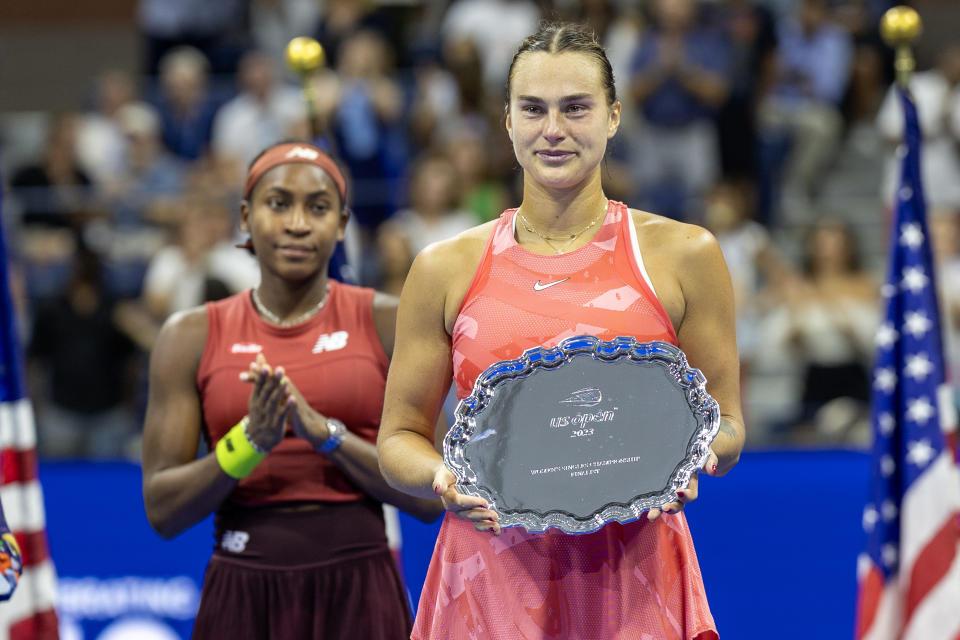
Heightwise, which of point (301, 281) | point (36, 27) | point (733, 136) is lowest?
point (301, 281)

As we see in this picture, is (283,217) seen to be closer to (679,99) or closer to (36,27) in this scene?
(679,99)

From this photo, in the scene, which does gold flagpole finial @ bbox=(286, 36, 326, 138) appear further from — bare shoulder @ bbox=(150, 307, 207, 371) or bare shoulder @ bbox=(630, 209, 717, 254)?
bare shoulder @ bbox=(630, 209, 717, 254)

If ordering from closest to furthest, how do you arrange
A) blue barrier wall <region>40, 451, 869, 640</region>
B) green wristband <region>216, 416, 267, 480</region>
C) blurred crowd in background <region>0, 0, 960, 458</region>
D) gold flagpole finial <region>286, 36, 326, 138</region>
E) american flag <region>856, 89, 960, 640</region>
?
green wristband <region>216, 416, 267, 480</region>
gold flagpole finial <region>286, 36, 326, 138</region>
american flag <region>856, 89, 960, 640</region>
blue barrier wall <region>40, 451, 869, 640</region>
blurred crowd in background <region>0, 0, 960, 458</region>

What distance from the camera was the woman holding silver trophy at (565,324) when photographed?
2.41 m

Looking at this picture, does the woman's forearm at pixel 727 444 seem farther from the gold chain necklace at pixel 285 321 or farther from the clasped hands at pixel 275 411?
the gold chain necklace at pixel 285 321

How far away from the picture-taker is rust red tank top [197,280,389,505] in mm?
3211

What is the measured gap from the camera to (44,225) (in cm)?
866

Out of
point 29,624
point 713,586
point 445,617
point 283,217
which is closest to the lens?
point 445,617

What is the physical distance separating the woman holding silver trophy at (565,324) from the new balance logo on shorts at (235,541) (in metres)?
0.82

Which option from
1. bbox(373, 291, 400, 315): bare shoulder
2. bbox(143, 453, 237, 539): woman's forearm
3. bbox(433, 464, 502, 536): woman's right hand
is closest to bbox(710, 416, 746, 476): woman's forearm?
bbox(433, 464, 502, 536): woman's right hand

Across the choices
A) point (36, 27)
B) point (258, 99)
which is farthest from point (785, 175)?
point (36, 27)

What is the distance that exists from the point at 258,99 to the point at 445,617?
22.3ft

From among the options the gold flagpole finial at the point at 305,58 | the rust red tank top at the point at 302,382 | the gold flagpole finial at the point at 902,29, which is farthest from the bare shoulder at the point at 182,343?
the gold flagpole finial at the point at 902,29

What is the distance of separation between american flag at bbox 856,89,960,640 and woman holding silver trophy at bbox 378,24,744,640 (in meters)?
2.01
